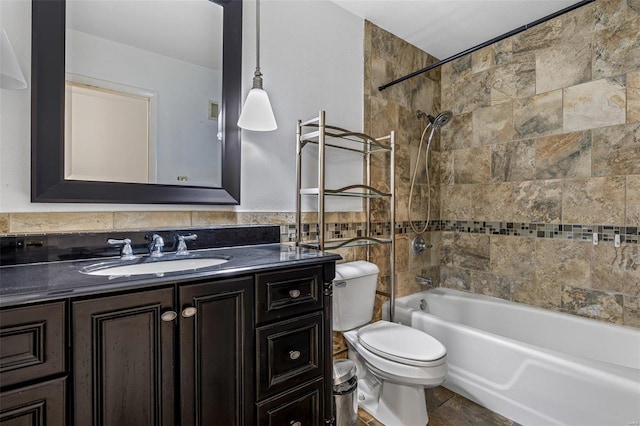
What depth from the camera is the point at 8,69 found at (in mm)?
942

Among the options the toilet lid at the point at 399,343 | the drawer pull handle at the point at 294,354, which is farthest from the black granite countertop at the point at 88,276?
the toilet lid at the point at 399,343

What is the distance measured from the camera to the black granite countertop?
0.71 meters

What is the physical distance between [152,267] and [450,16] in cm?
234

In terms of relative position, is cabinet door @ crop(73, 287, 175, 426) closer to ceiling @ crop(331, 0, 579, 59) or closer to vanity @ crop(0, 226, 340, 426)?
vanity @ crop(0, 226, 340, 426)

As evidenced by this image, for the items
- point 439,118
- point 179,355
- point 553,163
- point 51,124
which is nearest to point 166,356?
point 179,355

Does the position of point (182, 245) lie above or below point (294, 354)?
above

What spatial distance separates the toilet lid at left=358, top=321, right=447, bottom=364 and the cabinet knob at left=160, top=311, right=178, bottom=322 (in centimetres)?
107

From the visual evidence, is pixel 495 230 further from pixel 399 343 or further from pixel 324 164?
pixel 324 164

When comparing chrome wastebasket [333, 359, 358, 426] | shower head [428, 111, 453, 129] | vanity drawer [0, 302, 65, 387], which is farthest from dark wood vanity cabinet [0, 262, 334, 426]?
shower head [428, 111, 453, 129]

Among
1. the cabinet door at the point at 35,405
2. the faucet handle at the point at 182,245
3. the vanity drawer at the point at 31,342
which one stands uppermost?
the faucet handle at the point at 182,245

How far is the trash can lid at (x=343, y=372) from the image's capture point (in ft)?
4.99

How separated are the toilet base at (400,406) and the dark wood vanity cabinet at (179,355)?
58cm

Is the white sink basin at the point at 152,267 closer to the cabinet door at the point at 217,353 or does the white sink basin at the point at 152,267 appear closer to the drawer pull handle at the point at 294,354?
the cabinet door at the point at 217,353

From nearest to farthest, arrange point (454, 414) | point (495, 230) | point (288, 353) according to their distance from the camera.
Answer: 1. point (288, 353)
2. point (454, 414)
3. point (495, 230)
